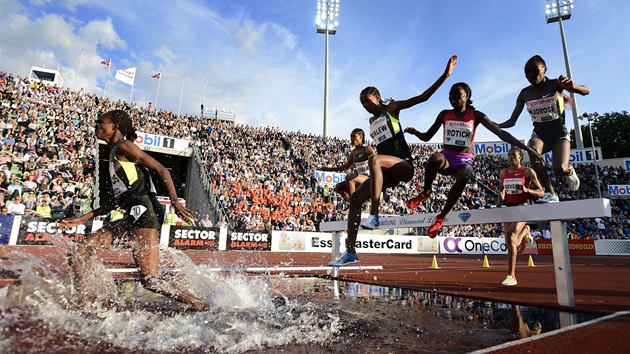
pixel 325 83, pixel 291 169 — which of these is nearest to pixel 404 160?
pixel 291 169

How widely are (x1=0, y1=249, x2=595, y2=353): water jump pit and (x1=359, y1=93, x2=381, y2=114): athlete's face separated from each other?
235 cm

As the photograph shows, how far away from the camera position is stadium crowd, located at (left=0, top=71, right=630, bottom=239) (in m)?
16.0

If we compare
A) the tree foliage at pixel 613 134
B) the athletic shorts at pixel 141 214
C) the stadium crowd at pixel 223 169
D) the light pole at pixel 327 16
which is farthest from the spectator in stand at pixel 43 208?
the tree foliage at pixel 613 134

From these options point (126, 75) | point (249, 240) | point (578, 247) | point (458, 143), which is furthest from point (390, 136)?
point (126, 75)

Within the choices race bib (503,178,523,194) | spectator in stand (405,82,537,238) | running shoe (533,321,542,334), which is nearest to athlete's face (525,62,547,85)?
spectator in stand (405,82,537,238)

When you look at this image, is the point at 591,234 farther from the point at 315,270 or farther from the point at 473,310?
the point at 473,310

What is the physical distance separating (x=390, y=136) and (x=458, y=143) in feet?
Result: 2.98

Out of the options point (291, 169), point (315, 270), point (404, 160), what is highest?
point (291, 169)

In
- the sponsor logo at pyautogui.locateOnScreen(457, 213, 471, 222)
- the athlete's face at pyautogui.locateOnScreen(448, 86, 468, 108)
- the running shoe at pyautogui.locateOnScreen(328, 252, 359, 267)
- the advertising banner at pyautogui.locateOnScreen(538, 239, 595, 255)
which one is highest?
the athlete's face at pyautogui.locateOnScreen(448, 86, 468, 108)

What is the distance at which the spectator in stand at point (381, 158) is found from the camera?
4062 millimetres

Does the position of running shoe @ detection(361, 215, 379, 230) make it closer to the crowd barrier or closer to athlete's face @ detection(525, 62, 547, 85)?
athlete's face @ detection(525, 62, 547, 85)

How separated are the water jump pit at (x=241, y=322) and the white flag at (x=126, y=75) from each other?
29.3 metres

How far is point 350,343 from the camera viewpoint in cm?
243

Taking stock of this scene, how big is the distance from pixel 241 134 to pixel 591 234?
26002mm
